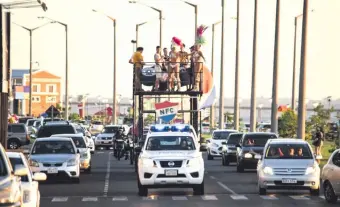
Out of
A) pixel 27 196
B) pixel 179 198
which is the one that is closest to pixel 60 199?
pixel 179 198

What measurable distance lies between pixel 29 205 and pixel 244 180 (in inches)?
901

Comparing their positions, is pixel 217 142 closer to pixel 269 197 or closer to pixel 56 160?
pixel 56 160

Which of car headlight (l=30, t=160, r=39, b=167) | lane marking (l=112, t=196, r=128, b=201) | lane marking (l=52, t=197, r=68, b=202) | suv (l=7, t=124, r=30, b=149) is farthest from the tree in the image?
lane marking (l=52, t=197, r=68, b=202)

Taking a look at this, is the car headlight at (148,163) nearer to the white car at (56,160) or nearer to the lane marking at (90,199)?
the lane marking at (90,199)

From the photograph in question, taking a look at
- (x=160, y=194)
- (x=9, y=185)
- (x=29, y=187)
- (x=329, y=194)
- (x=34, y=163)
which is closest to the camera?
(x=9, y=185)


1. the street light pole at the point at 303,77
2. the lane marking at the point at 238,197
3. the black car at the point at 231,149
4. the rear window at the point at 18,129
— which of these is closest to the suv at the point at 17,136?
the rear window at the point at 18,129

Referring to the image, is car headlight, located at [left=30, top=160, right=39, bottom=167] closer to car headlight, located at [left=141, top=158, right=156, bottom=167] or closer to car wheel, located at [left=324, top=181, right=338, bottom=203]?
car headlight, located at [left=141, top=158, right=156, bottom=167]

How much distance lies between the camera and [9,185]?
19.0m

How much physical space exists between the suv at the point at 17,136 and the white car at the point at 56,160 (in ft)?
123

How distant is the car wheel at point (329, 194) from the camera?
105 ft

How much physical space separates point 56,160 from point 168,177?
7404 millimetres

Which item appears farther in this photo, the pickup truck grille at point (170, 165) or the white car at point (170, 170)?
the pickup truck grille at point (170, 165)

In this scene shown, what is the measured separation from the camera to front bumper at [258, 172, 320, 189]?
35438 mm

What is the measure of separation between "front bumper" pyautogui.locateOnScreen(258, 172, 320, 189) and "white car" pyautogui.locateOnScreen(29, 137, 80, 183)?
339 inches
